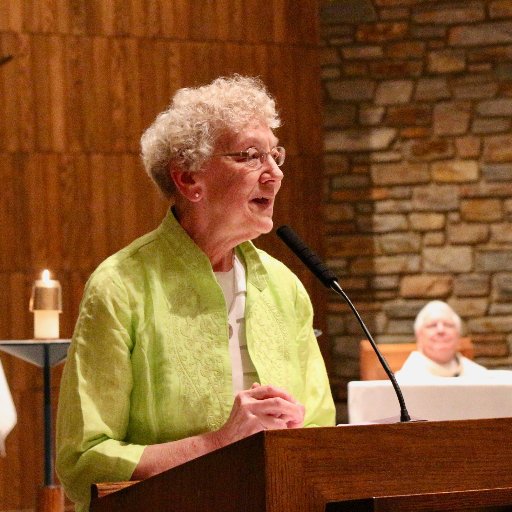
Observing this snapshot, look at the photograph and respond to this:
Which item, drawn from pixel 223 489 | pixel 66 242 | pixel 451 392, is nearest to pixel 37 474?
pixel 66 242

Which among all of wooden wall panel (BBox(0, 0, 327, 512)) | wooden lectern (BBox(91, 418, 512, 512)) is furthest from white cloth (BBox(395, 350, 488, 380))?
wooden lectern (BBox(91, 418, 512, 512))

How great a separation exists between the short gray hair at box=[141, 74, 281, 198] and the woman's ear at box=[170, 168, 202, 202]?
0.02 metres

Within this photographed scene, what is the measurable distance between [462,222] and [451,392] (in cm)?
480

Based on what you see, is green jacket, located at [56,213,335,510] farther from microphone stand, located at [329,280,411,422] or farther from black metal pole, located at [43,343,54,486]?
black metal pole, located at [43,343,54,486]

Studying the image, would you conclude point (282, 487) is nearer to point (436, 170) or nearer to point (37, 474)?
point (37, 474)

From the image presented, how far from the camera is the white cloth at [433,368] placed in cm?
713

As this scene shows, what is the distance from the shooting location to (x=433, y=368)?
7250 millimetres

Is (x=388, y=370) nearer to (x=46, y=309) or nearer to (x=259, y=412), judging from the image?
(x=259, y=412)

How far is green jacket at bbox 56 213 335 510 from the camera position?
79.0 inches

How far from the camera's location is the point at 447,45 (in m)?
7.98

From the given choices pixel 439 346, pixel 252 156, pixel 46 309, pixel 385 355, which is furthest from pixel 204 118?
pixel 439 346

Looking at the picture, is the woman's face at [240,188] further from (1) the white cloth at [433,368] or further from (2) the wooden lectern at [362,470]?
(1) the white cloth at [433,368]

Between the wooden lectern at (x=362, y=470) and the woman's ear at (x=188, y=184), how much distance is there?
870mm

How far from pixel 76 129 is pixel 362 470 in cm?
618
